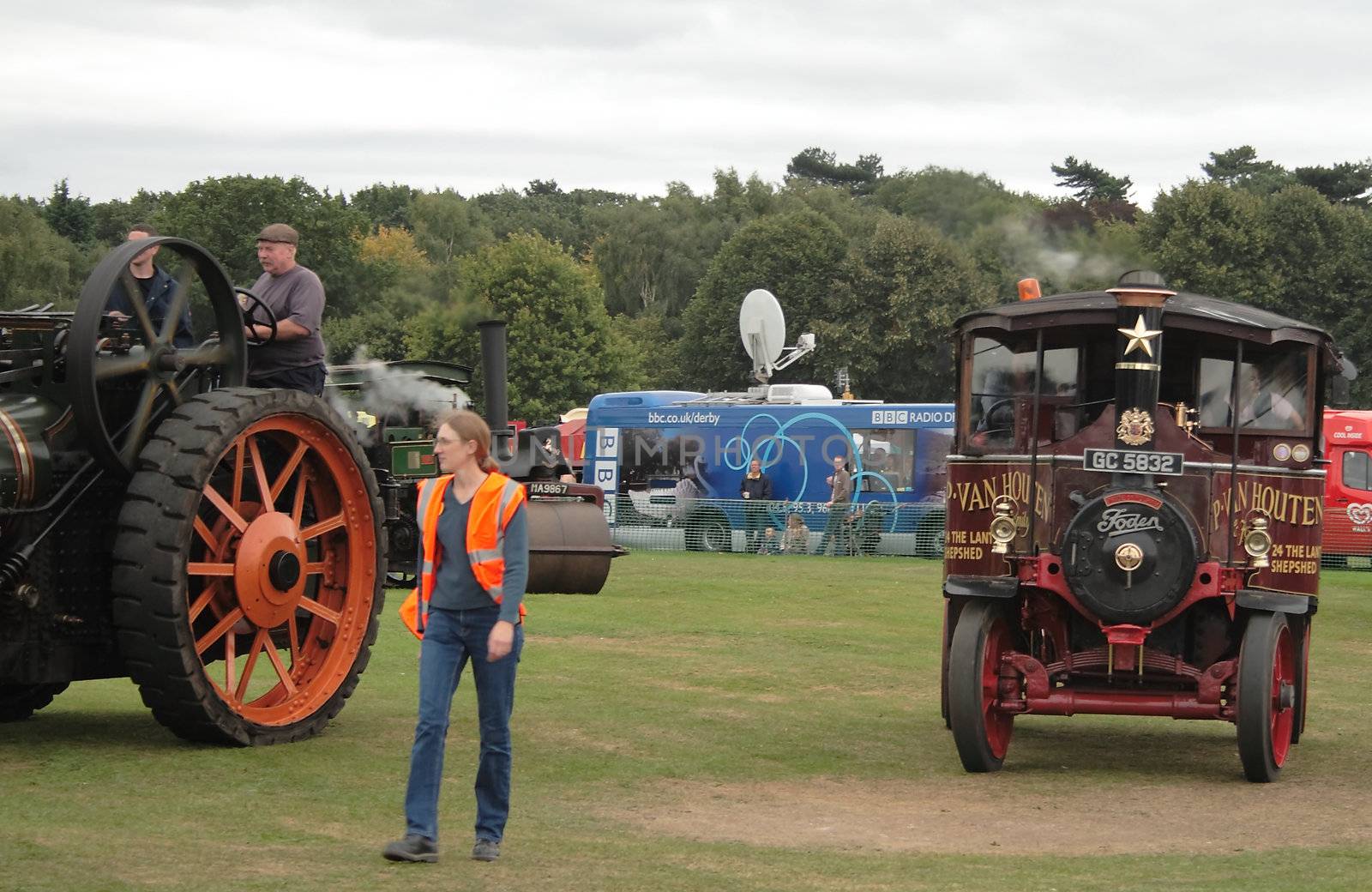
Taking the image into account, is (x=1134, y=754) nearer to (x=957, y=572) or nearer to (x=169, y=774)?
(x=957, y=572)

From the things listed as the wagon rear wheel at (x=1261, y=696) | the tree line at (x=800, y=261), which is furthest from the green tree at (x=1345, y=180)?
the wagon rear wheel at (x=1261, y=696)

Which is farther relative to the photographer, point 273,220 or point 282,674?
point 273,220

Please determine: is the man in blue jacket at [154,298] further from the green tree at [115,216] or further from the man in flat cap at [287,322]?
the green tree at [115,216]

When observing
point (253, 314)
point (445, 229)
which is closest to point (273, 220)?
point (445, 229)

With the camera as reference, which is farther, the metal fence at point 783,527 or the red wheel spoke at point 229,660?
the metal fence at point 783,527

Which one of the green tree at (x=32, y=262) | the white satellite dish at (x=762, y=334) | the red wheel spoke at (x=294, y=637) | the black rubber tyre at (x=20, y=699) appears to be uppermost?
the green tree at (x=32, y=262)

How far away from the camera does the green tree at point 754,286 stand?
64.7 meters

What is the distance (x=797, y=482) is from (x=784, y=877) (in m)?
26.2

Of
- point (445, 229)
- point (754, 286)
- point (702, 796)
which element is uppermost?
point (445, 229)

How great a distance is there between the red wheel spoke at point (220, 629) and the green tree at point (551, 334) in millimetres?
42470

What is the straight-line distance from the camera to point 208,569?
9281 mm

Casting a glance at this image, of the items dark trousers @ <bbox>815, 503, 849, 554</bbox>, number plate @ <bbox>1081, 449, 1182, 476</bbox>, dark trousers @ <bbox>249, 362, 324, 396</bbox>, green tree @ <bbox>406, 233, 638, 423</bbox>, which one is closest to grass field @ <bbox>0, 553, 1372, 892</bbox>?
number plate @ <bbox>1081, 449, 1182, 476</bbox>

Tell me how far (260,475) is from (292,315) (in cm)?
104

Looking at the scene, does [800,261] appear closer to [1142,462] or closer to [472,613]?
[1142,462]
